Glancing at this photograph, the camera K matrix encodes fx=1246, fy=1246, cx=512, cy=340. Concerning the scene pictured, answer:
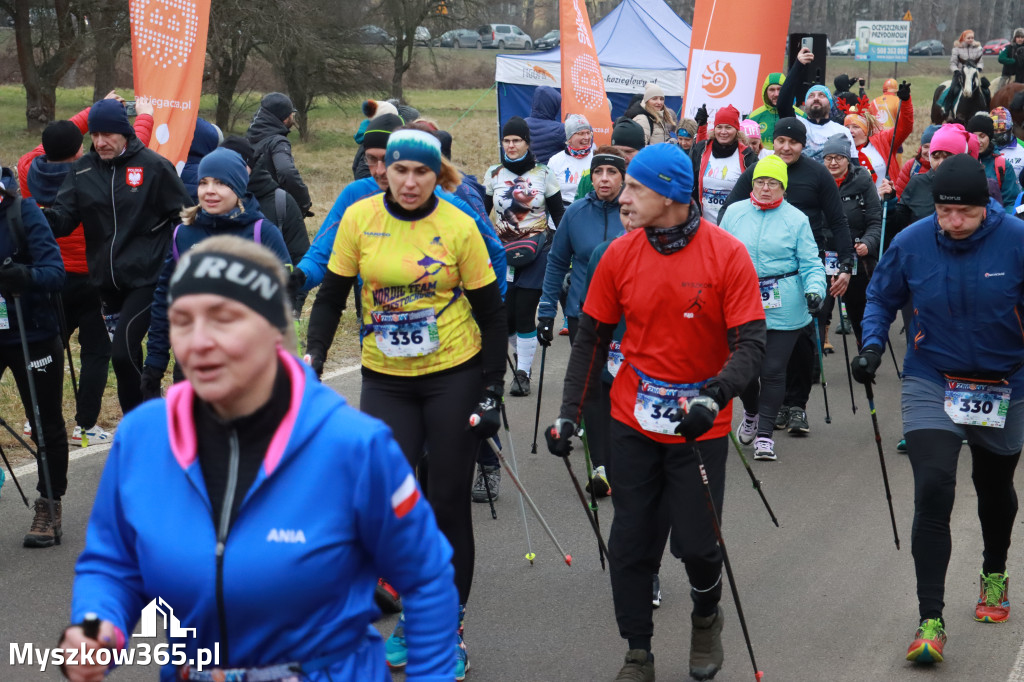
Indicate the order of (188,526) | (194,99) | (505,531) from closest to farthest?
(188,526) < (505,531) < (194,99)

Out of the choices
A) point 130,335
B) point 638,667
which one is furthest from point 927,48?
point 638,667

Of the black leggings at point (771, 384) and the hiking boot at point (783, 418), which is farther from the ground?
the black leggings at point (771, 384)

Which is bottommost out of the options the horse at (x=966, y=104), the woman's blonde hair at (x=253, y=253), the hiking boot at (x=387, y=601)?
the hiking boot at (x=387, y=601)

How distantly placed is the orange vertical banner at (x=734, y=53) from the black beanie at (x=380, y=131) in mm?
6493

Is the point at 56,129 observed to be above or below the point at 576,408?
above

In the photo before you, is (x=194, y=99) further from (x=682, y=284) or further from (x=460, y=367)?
(x=682, y=284)

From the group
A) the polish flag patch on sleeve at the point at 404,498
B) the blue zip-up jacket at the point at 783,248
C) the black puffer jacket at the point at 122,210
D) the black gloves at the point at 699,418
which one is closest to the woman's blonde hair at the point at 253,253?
the polish flag patch on sleeve at the point at 404,498

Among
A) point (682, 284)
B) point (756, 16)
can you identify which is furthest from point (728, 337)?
point (756, 16)

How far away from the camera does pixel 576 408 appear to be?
492 centimetres

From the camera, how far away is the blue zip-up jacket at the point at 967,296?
5180mm

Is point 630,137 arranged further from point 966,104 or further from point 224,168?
point 966,104

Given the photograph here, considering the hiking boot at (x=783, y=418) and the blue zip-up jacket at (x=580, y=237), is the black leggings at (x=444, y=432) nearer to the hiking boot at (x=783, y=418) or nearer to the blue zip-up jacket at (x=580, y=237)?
the blue zip-up jacket at (x=580, y=237)

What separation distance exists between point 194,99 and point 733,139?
4.38 meters

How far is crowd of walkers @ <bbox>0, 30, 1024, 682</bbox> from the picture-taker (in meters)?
2.46
